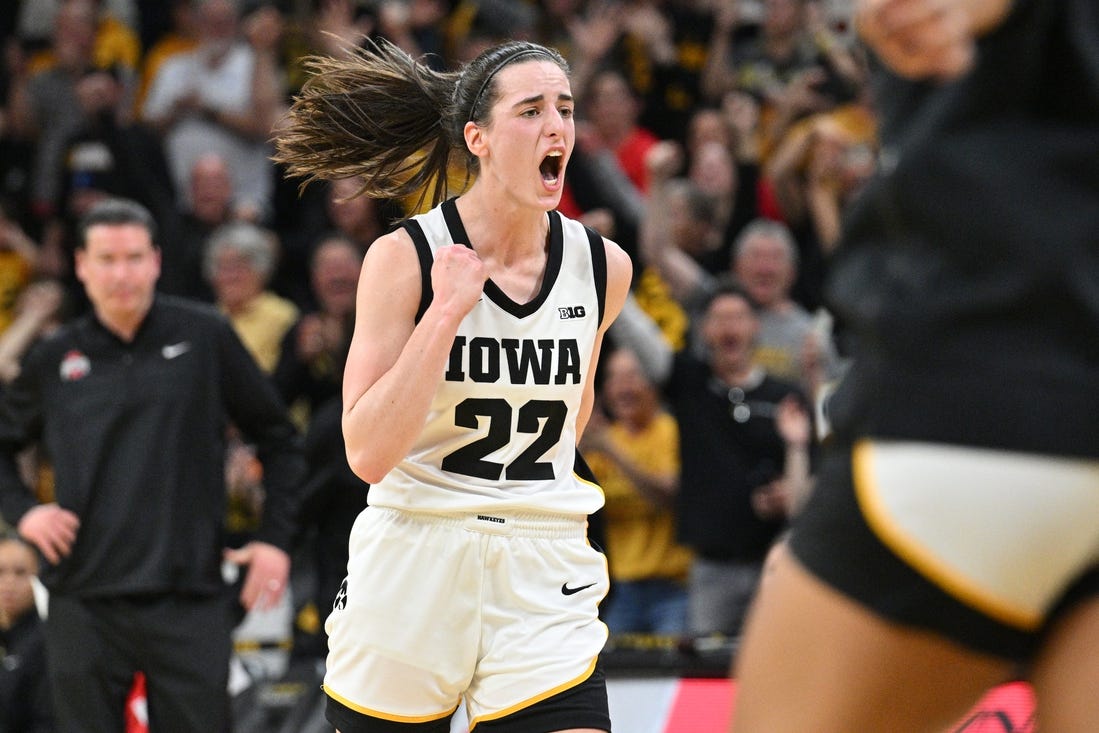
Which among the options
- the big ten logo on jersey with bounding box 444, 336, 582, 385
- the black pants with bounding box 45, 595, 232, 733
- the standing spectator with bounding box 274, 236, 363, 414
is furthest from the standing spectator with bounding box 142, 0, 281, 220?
the big ten logo on jersey with bounding box 444, 336, 582, 385

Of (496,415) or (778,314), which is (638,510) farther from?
(496,415)

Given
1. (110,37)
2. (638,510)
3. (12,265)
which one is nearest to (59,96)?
(110,37)

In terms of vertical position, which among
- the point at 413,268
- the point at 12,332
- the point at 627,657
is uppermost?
the point at 413,268

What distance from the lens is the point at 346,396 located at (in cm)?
390

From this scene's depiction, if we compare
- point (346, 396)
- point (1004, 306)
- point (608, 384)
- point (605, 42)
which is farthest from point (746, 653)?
point (605, 42)

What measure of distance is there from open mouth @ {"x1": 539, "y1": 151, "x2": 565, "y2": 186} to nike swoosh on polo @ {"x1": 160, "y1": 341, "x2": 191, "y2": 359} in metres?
2.39

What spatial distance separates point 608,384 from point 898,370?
630cm

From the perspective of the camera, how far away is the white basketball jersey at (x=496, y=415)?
155 inches

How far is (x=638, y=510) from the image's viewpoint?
821 cm

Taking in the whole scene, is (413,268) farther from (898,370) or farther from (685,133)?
(685,133)

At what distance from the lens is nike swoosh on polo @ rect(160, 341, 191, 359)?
6.06 metres

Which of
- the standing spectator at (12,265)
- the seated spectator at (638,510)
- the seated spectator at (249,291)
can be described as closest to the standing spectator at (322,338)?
the seated spectator at (249,291)

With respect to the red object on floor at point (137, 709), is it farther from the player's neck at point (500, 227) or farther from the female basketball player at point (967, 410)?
the female basketball player at point (967, 410)

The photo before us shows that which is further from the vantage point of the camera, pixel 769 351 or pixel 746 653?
pixel 769 351
